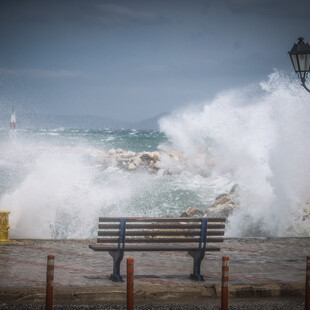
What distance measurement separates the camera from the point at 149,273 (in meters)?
7.51

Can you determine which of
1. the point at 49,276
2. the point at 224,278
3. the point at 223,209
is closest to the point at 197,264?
the point at 224,278

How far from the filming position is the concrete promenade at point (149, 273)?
6430 mm

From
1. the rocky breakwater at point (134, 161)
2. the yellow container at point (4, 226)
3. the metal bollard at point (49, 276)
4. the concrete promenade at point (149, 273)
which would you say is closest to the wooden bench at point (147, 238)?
the concrete promenade at point (149, 273)

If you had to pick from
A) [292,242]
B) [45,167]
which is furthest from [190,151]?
[292,242]

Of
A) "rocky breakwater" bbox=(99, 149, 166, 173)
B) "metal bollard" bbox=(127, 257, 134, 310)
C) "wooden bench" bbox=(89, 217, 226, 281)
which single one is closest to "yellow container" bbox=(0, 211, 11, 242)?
"wooden bench" bbox=(89, 217, 226, 281)

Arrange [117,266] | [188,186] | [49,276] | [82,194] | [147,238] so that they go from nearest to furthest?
[49,276]
[117,266]
[147,238]
[82,194]
[188,186]

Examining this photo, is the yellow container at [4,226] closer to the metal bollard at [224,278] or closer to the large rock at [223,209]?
the metal bollard at [224,278]

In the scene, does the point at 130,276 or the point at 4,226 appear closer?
the point at 130,276

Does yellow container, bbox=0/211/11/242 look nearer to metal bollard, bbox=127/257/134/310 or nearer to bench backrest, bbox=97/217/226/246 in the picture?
bench backrest, bbox=97/217/226/246

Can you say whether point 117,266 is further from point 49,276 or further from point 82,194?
point 82,194

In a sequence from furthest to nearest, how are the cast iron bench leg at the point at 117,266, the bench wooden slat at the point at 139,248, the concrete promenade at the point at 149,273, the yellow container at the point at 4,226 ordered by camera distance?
the yellow container at the point at 4,226
the bench wooden slat at the point at 139,248
the cast iron bench leg at the point at 117,266
the concrete promenade at the point at 149,273

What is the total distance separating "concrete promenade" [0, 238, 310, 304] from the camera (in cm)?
643

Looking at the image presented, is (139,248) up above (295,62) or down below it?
below

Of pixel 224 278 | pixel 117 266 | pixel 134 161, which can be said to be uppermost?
pixel 134 161
